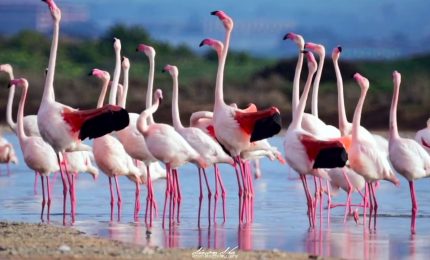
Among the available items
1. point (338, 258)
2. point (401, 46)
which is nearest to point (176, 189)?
point (338, 258)

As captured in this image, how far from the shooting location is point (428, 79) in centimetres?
3769

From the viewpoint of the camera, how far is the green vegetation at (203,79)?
30.7 meters

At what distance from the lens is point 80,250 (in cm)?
1036

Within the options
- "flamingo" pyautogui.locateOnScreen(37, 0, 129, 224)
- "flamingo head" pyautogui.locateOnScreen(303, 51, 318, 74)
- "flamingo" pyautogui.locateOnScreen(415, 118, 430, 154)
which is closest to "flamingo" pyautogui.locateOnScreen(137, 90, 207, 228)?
"flamingo" pyautogui.locateOnScreen(37, 0, 129, 224)

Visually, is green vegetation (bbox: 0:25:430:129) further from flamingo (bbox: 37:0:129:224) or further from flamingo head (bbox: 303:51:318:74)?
flamingo (bbox: 37:0:129:224)

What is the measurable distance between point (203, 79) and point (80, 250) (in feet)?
92.2

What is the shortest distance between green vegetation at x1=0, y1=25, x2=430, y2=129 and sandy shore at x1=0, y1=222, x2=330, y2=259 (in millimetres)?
17497

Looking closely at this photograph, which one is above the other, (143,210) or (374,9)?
(374,9)

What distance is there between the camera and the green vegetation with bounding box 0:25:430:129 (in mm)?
30734

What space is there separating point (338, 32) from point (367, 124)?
127 meters

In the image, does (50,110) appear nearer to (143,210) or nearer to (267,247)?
(143,210)

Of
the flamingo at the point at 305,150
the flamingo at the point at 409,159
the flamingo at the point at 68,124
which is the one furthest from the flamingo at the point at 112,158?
the flamingo at the point at 409,159

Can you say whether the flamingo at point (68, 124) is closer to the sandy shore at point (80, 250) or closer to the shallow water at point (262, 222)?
the shallow water at point (262, 222)

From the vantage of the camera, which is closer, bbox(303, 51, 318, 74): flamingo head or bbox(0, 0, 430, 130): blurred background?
bbox(303, 51, 318, 74): flamingo head
